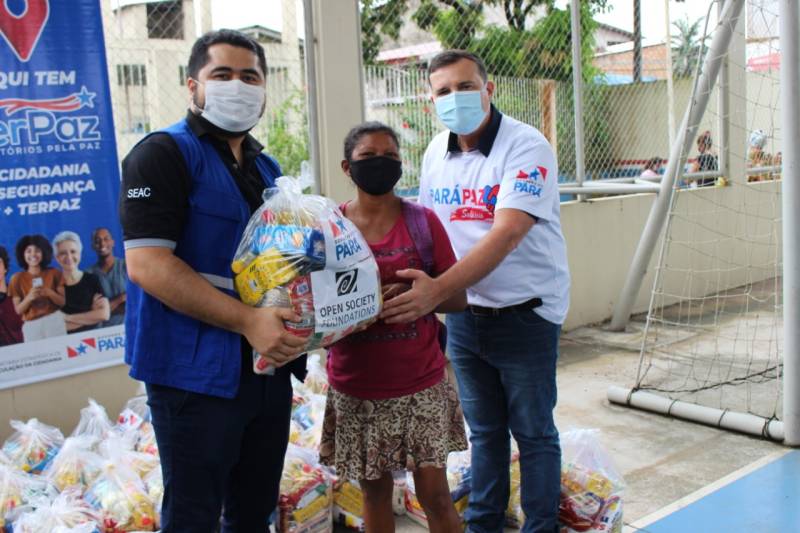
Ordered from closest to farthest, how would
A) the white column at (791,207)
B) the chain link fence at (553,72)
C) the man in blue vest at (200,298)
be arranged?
the man in blue vest at (200,298) < the white column at (791,207) < the chain link fence at (553,72)

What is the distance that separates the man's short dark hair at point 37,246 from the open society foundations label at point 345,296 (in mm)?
2337

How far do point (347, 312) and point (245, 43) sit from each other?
0.81m

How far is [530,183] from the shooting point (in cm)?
258

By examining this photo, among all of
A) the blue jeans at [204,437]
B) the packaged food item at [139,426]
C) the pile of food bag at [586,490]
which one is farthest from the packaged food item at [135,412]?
the pile of food bag at [586,490]

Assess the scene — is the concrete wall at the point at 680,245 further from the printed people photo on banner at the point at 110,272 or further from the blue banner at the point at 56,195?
the blue banner at the point at 56,195

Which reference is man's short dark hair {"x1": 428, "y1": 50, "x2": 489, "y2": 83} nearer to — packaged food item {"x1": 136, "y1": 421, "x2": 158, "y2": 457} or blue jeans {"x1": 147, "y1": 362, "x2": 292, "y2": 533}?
blue jeans {"x1": 147, "y1": 362, "x2": 292, "y2": 533}

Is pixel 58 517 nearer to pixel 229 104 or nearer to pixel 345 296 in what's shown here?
pixel 345 296

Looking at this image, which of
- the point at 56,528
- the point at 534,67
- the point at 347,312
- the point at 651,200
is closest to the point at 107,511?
the point at 56,528

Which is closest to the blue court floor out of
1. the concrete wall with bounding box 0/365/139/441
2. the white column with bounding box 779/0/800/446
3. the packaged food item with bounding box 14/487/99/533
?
the white column with bounding box 779/0/800/446

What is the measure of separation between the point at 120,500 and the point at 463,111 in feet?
6.56

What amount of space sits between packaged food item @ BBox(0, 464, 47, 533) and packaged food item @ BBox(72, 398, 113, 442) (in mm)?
→ 413

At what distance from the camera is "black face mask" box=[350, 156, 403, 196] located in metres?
2.36

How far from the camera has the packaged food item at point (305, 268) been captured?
6.30 feet

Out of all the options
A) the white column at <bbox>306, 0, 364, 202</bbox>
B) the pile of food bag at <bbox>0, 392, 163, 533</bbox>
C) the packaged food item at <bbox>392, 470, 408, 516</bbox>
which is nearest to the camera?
the pile of food bag at <bbox>0, 392, 163, 533</bbox>
